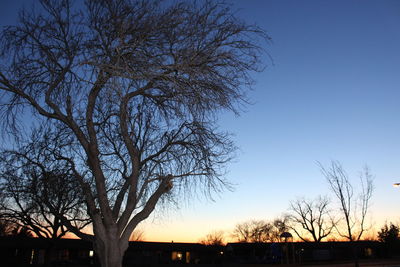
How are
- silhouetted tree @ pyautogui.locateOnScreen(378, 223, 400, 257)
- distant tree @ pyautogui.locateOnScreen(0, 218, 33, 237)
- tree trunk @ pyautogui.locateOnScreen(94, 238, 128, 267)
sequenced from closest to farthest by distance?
tree trunk @ pyautogui.locateOnScreen(94, 238, 128, 267) → distant tree @ pyautogui.locateOnScreen(0, 218, 33, 237) → silhouetted tree @ pyautogui.locateOnScreen(378, 223, 400, 257)

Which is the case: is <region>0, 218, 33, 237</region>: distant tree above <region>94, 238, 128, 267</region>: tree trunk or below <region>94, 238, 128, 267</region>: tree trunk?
above

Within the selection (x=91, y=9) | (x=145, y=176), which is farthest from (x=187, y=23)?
(x=145, y=176)

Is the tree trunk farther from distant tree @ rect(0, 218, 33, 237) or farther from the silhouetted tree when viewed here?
the silhouetted tree

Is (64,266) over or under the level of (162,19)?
under

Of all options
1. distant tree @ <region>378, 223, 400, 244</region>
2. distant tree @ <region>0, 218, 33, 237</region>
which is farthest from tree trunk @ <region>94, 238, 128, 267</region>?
distant tree @ <region>378, 223, 400, 244</region>

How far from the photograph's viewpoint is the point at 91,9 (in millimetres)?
7914

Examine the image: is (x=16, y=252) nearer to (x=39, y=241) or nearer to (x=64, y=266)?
(x=39, y=241)

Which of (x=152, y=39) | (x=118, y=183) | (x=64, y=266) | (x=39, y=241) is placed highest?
(x=152, y=39)

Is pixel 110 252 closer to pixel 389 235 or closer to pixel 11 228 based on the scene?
pixel 11 228

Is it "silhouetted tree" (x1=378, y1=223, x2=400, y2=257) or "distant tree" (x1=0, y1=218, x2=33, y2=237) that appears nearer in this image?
"distant tree" (x1=0, y1=218, x2=33, y2=237)

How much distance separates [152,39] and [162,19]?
498 millimetres

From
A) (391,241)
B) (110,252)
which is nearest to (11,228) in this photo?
(110,252)

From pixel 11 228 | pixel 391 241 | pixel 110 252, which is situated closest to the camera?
pixel 110 252

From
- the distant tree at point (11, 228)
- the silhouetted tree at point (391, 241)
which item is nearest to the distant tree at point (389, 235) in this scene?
the silhouetted tree at point (391, 241)
